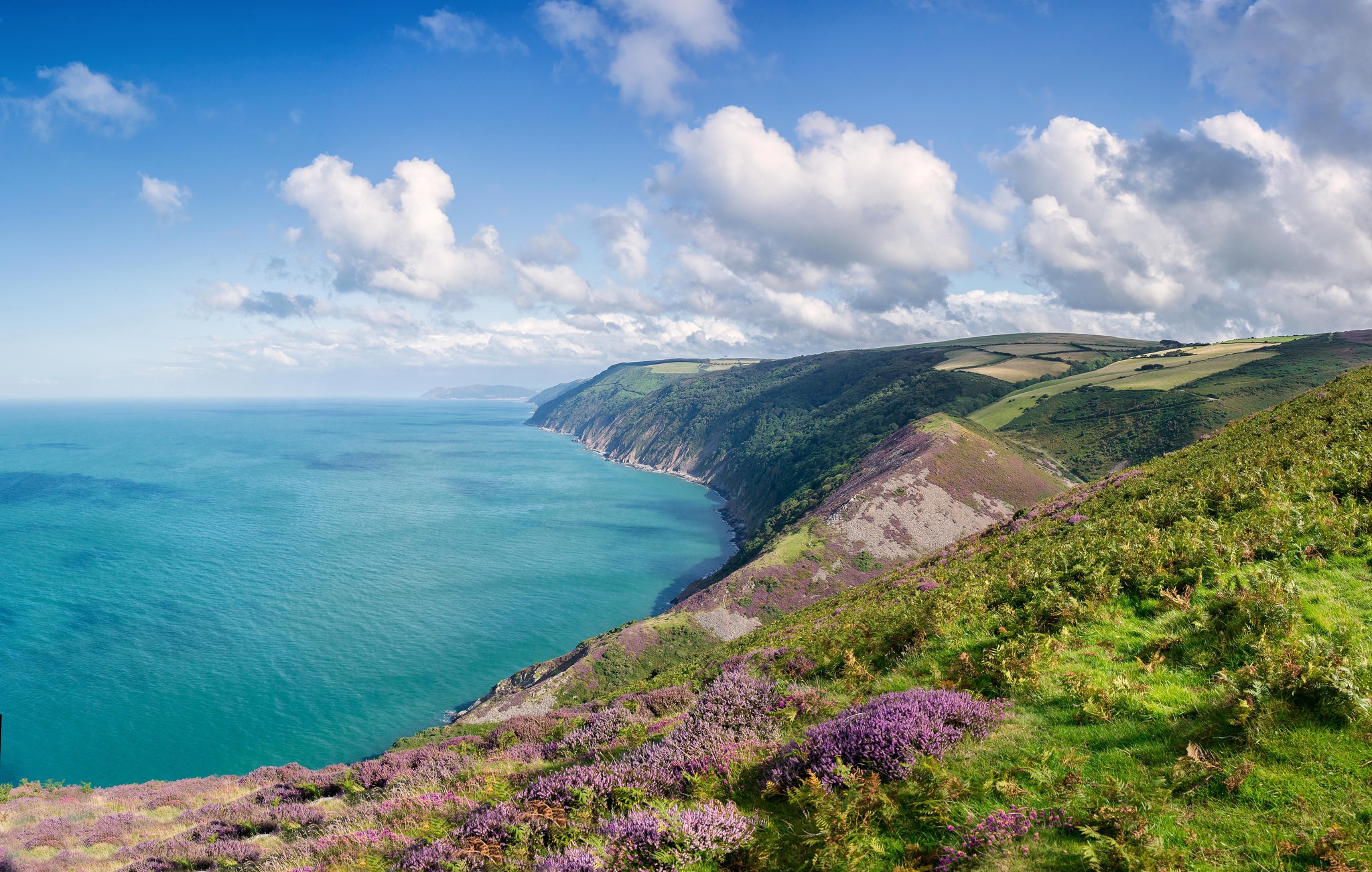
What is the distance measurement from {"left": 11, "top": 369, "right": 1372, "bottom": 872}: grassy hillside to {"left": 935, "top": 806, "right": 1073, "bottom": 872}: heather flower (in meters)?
0.03

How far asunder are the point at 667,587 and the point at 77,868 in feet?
237

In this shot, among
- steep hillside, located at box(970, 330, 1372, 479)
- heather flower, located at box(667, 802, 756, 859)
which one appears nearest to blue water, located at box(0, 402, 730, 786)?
heather flower, located at box(667, 802, 756, 859)

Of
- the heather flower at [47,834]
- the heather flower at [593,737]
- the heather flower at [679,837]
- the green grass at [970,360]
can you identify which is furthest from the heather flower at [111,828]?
the green grass at [970,360]

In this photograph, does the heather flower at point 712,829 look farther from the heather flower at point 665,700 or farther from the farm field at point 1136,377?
the farm field at point 1136,377

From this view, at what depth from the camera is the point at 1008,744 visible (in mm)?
7395

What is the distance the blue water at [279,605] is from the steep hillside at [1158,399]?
63.6 metres

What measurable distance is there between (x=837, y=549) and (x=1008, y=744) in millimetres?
59296

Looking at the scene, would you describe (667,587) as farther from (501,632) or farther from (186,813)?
(186,813)

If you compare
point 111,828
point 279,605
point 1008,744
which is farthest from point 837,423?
point 1008,744

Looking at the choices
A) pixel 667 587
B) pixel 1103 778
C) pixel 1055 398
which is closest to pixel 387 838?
pixel 1103 778

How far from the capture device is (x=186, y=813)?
18.3 m

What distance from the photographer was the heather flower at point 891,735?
721cm

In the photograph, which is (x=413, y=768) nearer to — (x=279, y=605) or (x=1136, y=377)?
(x=279, y=605)

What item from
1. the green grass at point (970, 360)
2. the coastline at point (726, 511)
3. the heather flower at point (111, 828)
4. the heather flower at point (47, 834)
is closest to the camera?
the heather flower at point (47, 834)
